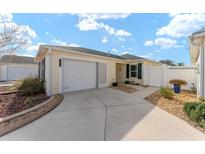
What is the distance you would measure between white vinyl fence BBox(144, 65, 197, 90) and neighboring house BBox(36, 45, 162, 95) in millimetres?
538

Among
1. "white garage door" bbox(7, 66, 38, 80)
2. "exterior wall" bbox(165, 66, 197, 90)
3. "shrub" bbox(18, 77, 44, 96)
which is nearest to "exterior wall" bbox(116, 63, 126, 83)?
"exterior wall" bbox(165, 66, 197, 90)

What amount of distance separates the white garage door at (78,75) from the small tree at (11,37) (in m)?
3.19

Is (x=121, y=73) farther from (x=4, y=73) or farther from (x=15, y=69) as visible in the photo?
(x=4, y=73)

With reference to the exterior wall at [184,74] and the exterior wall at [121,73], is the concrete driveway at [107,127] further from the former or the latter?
the exterior wall at [121,73]

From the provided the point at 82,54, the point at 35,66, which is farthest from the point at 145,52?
the point at 35,66

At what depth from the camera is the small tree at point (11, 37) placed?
934cm

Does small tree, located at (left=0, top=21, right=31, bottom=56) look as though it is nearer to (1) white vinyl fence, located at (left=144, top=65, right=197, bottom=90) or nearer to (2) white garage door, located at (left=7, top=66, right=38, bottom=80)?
(1) white vinyl fence, located at (left=144, top=65, right=197, bottom=90)

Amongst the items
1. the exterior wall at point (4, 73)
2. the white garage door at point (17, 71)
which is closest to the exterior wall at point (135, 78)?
the white garage door at point (17, 71)

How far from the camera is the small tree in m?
9.34

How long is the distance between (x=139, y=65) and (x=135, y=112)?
11.7 meters
